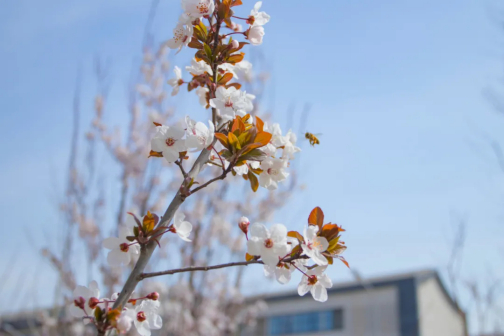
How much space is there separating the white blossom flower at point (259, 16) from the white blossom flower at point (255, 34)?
0.6 inches

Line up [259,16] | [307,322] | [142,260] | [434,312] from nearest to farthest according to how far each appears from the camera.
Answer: [142,260] → [259,16] → [307,322] → [434,312]

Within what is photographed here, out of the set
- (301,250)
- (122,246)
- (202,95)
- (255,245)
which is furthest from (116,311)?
(202,95)

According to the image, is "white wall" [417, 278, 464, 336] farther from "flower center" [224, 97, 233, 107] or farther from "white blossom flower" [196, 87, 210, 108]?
"flower center" [224, 97, 233, 107]

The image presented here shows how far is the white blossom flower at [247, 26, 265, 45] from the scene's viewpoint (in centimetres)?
134

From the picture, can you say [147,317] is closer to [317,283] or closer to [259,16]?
[317,283]

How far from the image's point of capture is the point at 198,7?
4.13 ft

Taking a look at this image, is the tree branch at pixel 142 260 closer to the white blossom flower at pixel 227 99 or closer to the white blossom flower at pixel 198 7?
the white blossom flower at pixel 227 99

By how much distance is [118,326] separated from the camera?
0.93m

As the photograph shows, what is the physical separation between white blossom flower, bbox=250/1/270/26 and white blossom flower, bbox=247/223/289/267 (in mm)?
655

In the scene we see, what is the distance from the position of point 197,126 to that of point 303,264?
412 millimetres

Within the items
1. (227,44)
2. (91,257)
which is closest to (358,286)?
(91,257)

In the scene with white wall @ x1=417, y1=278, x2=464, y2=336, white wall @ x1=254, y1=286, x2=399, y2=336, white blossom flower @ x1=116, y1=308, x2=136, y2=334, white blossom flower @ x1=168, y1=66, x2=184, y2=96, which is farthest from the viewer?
white wall @ x1=417, y1=278, x2=464, y2=336

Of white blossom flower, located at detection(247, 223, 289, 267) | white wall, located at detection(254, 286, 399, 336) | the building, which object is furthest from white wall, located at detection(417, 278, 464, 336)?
white blossom flower, located at detection(247, 223, 289, 267)

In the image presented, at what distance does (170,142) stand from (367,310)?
14.7 metres
